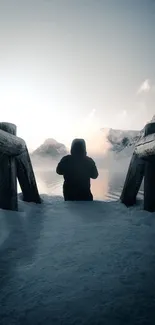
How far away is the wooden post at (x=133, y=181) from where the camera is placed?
4.53 m

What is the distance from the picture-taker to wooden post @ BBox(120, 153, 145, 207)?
453 centimetres

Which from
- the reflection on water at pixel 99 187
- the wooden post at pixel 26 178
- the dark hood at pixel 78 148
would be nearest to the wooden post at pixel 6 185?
the wooden post at pixel 26 178

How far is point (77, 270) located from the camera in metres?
2.03

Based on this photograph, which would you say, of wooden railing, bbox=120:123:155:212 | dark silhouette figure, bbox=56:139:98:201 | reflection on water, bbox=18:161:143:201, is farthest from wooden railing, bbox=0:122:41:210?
reflection on water, bbox=18:161:143:201

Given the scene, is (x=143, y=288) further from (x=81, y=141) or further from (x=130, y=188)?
(x=81, y=141)

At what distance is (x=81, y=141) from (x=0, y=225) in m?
3.08

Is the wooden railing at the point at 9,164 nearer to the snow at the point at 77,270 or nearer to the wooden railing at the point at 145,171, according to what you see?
the snow at the point at 77,270

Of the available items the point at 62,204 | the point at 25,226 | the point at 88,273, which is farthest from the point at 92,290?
the point at 62,204

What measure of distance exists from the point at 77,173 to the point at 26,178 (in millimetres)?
1277

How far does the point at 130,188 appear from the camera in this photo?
4.78 m

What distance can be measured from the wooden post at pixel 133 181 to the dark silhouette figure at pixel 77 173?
96 centimetres

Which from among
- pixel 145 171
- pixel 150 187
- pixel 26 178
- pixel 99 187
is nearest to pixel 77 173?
pixel 26 178

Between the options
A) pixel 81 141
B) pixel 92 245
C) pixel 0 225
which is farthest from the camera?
pixel 81 141

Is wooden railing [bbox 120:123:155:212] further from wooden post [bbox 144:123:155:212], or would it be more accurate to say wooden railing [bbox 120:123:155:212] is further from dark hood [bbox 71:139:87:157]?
dark hood [bbox 71:139:87:157]
